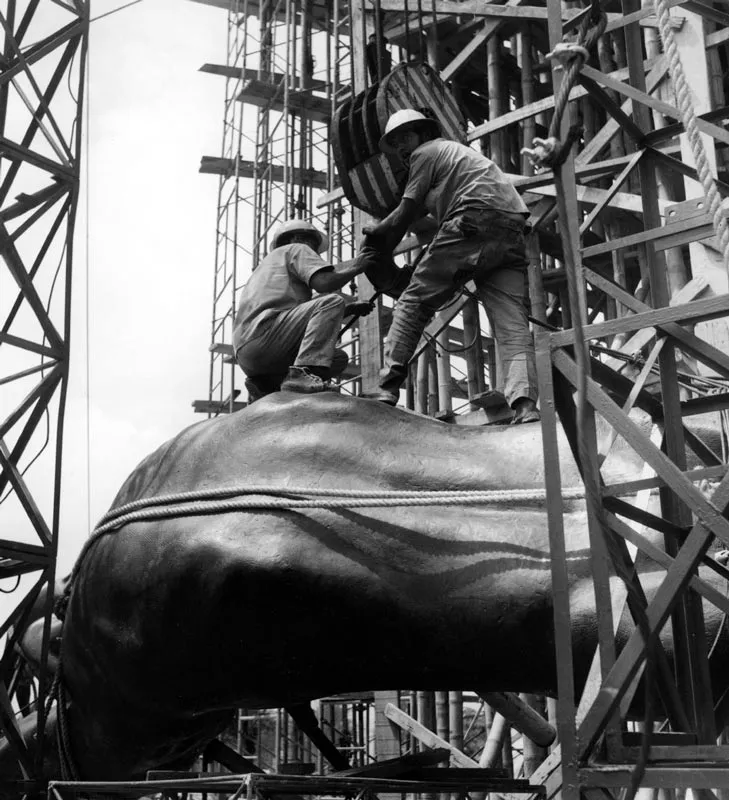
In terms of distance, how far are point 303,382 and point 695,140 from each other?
309cm

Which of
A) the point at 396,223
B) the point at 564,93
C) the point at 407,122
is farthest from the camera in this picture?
the point at 407,122

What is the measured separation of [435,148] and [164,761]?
155 inches

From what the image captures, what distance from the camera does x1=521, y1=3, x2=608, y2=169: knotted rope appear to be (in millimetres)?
4215

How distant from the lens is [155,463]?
21.1 feet

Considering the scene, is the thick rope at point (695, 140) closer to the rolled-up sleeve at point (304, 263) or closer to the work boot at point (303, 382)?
the work boot at point (303, 382)

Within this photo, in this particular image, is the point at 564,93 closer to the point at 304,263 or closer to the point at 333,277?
the point at 333,277

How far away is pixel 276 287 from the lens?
679cm

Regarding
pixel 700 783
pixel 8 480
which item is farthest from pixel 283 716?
pixel 700 783

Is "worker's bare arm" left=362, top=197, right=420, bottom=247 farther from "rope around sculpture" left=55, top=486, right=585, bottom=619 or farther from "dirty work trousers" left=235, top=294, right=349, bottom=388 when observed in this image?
"rope around sculpture" left=55, top=486, right=585, bottom=619

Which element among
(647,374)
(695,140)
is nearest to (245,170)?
(647,374)

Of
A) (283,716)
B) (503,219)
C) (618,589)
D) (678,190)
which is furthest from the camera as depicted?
(283,716)

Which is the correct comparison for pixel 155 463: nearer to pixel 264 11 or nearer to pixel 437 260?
pixel 437 260

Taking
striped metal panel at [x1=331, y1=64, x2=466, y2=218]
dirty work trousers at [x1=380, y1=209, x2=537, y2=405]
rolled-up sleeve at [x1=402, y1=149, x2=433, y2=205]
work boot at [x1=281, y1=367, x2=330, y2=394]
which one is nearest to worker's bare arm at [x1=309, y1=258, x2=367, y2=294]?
dirty work trousers at [x1=380, y1=209, x2=537, y2=405]

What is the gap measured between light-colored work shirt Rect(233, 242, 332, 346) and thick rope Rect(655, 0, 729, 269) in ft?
10.3
